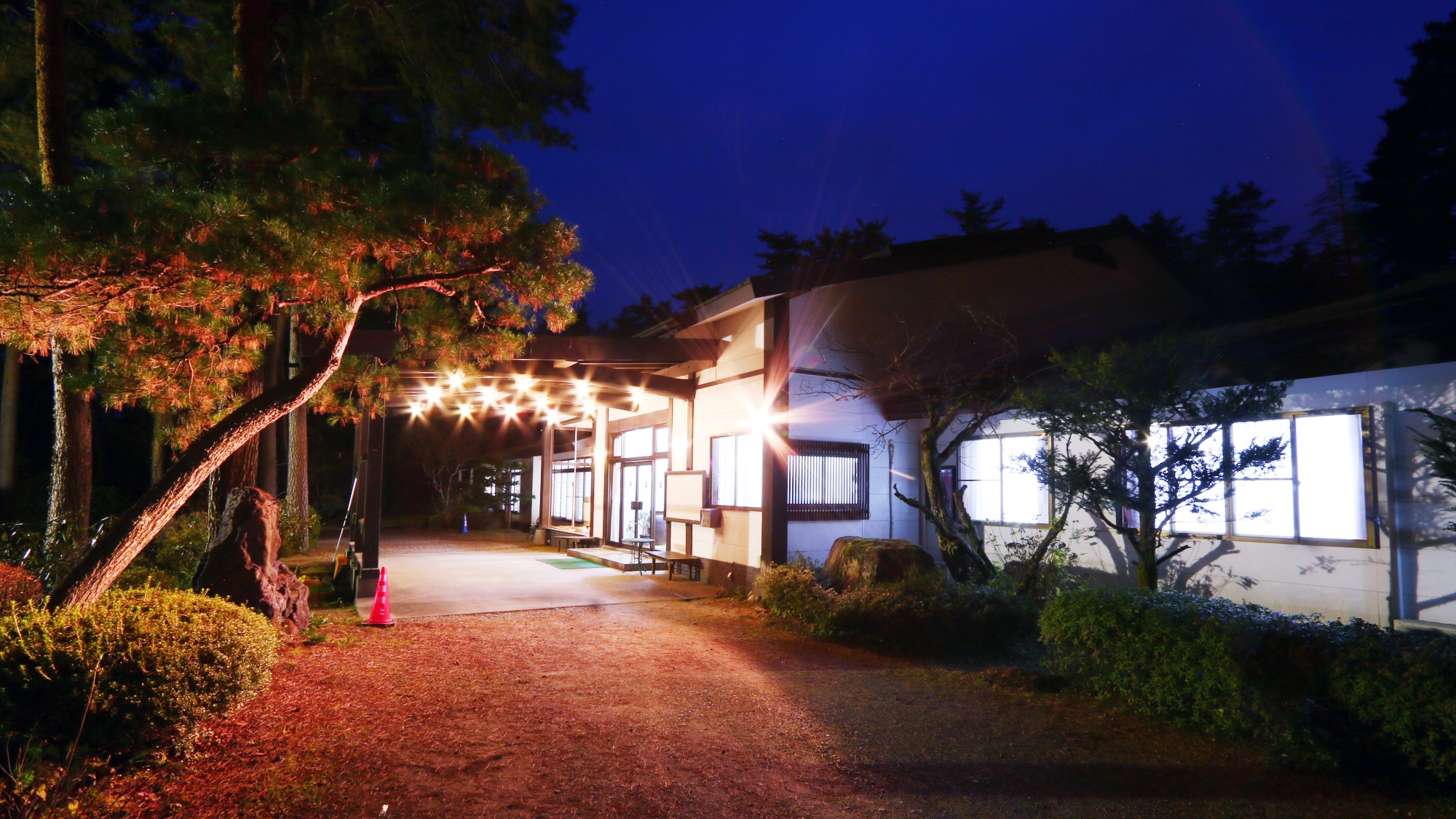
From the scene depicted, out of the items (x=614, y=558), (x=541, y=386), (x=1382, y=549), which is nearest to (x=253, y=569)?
(x=541, y=386)

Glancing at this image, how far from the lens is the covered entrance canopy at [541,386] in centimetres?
1120

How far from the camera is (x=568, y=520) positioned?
20.8 m

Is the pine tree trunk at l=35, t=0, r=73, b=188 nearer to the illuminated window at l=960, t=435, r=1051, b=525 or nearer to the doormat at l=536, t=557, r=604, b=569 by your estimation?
the doormat at l=536, t=557, r=604, b=569

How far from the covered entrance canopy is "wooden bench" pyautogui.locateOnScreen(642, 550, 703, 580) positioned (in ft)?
8.37

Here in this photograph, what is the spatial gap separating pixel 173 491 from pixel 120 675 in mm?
1563

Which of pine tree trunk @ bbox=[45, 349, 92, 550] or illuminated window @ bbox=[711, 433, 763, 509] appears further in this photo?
illuminated window @ bbox=[711, 433, 763, 509]

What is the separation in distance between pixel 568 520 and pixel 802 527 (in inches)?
441

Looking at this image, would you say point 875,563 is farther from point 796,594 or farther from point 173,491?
point 173,491

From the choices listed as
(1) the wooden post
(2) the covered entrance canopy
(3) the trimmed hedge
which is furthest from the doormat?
(3) the trimmed hedge

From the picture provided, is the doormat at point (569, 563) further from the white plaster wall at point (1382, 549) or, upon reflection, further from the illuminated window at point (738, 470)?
the white plaster wall at point (1382, 549)

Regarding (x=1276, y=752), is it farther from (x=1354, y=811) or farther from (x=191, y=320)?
(x=191, y=320)

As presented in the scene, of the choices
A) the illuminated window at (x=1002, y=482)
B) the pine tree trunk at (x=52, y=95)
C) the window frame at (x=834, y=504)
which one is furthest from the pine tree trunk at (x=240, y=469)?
the illuminated window at (x=1002, y=482)

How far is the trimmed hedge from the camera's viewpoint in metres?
4.18

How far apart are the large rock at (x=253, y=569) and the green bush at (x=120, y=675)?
9.00ft
